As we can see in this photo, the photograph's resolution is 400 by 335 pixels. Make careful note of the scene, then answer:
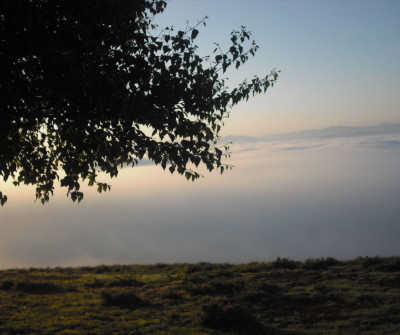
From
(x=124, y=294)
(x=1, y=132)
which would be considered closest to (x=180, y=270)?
(x=124, y=294)

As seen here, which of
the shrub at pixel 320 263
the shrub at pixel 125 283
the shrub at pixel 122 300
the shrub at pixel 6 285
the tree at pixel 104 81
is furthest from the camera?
the shrub at pixel 320 263

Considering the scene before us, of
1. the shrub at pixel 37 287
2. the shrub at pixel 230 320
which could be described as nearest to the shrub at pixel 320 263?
the shrub at pixel 230 320

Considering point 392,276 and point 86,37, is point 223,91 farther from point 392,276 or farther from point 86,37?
point 392,276

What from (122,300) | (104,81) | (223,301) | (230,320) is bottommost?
(230,320)

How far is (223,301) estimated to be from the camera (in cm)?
1349

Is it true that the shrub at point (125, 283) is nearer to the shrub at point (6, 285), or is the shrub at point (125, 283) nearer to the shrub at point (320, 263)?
the shrub at point (6, 285)

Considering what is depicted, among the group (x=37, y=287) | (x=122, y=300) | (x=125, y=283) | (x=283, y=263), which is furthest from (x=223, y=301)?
(x=37, y=287)

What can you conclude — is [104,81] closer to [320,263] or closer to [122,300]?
[122,300]

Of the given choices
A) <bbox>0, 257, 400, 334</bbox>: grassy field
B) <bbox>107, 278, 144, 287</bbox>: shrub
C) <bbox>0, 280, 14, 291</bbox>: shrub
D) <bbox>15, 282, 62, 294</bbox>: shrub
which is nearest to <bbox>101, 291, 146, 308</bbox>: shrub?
<bbox>0, 257, 400, 334</bbox>: grassy field

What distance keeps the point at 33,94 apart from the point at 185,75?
12.3 ft

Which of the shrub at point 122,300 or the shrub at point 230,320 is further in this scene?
the shrub at point 122,300

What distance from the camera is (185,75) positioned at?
9.56m

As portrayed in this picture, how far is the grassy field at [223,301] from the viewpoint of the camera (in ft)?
36.5

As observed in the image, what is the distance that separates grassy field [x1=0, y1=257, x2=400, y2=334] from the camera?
36.5 feet
